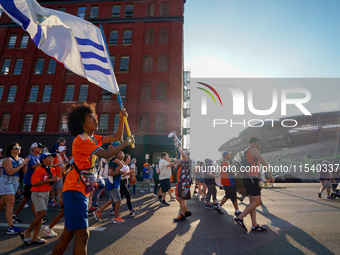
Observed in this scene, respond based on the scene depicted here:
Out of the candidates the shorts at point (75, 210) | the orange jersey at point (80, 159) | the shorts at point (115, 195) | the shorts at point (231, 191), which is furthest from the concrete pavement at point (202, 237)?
the orange jersey at point (80, 159)

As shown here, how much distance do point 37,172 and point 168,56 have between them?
22.9 metres

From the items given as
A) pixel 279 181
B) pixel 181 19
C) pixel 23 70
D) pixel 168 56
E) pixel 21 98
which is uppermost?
pixel 181 19

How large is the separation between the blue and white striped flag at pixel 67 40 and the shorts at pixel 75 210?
1.73m

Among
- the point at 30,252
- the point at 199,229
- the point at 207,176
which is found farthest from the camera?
the point at 207,176

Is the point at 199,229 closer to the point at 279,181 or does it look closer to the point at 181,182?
the point at 181,182

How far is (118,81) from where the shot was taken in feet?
78.7

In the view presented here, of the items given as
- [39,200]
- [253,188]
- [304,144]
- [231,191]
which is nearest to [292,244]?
[253,188]

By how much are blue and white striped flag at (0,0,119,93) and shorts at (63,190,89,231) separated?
1729 mm

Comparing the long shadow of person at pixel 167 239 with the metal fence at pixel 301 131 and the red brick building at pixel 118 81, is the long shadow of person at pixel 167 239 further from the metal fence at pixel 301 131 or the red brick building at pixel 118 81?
the metal fence at pixel 301 131

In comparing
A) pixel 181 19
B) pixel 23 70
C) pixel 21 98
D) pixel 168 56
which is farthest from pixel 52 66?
pixel 181 19

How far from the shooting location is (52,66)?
25.4m

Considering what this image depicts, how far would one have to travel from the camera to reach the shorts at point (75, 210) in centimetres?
220

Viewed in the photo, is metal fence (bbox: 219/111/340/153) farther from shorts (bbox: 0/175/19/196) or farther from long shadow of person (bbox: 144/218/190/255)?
shorts (bbox: 0/175/19/196)

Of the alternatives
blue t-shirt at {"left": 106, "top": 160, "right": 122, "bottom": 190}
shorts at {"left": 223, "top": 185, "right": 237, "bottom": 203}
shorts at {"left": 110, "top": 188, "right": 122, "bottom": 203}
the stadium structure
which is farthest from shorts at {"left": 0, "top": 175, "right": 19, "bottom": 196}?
the stadium structure
